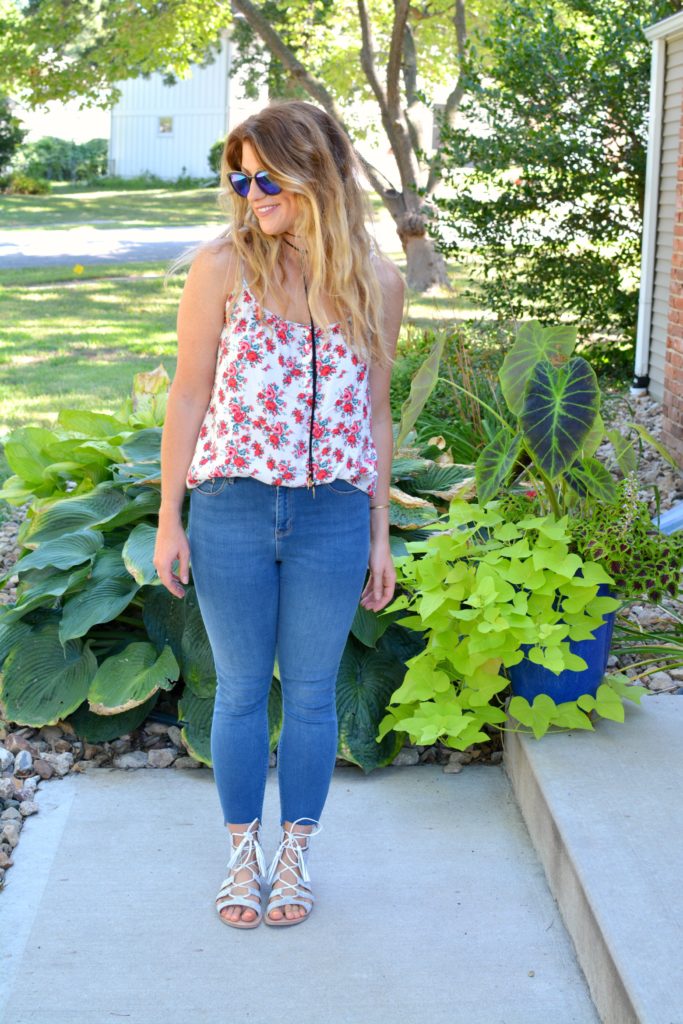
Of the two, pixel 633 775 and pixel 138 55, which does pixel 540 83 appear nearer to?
pixel 138 55

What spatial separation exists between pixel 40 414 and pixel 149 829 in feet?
16.5

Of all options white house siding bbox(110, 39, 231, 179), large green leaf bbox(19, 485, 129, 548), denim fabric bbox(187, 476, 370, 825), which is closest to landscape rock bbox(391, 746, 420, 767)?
denim fabric bbox(187, 476, 370, 825)

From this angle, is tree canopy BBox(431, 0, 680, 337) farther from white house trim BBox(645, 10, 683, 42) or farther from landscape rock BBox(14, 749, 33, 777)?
landscape rock BBox(14, 749, 33, 777)

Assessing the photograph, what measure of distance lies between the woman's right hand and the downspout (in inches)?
248

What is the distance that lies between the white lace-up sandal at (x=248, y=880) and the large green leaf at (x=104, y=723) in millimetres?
848

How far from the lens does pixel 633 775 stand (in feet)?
9.21

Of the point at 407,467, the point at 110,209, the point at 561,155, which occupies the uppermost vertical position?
the point at 110,209

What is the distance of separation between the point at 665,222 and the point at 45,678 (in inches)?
235

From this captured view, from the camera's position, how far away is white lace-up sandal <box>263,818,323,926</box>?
2.53 meters

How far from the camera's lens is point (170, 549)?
7.79ft

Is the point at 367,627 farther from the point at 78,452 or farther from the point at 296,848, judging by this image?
the point at 78,452

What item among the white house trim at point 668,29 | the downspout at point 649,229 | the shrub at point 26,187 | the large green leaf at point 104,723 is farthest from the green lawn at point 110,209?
the large green leaf at point 104,723

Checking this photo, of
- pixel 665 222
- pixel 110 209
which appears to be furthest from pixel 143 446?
pixel 110 209

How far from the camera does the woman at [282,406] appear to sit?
86.6 inches
